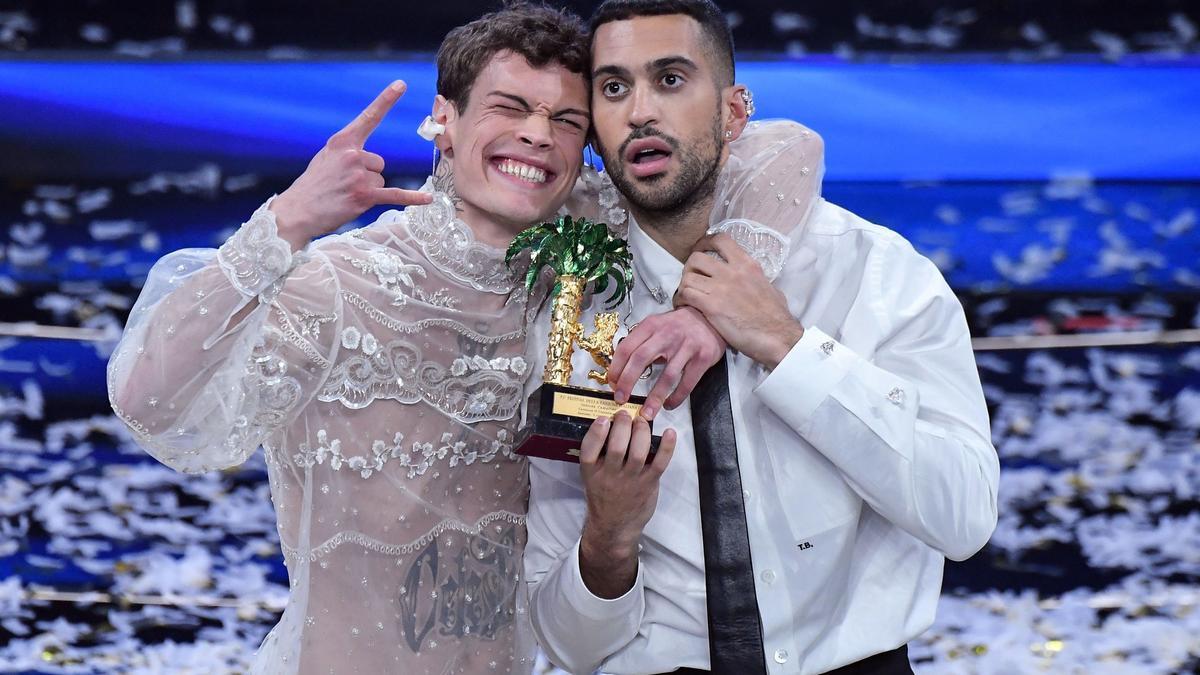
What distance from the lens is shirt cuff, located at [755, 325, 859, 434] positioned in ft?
6.74

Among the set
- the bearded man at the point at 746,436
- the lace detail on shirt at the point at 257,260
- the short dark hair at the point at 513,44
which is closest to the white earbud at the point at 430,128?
the short dark hair at the point at 513,44

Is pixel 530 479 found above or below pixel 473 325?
below

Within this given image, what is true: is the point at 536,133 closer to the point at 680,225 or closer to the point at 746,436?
the point at 680,225

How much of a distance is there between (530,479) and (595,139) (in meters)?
0.62

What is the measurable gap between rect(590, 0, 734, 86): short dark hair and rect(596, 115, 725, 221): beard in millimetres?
104

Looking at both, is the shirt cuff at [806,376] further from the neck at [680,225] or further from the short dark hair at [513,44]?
the short dark hair at [513,44]

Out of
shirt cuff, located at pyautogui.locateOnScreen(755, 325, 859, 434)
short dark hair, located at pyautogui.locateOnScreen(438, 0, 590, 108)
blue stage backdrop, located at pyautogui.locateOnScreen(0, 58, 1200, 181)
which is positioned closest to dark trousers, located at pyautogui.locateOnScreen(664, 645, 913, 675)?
shirt cuff, located at pyautogui.locateOnScreen(755, 325, 859, 434)

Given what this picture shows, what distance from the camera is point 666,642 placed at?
2145mm

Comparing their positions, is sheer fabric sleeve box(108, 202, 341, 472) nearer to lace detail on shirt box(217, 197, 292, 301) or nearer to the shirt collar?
lace detail on shirt box(217, 197, 292, 301)

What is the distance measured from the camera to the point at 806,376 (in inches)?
81.2

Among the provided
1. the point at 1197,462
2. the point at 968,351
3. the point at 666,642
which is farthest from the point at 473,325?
the point at 1197,462

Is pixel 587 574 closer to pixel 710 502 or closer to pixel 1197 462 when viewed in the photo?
pixel 710 502


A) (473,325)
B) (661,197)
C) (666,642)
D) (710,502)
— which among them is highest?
(661,197)

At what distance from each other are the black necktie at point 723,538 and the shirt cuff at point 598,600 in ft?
0.38
